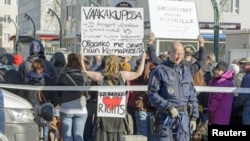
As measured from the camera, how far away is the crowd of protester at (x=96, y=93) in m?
8.43

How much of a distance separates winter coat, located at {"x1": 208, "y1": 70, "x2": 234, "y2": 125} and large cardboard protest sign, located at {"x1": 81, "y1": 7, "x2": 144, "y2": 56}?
145 centimetres

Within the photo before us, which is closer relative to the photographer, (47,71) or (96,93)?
(96,93)

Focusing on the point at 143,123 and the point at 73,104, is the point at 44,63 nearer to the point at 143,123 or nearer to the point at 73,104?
the point at 73,104

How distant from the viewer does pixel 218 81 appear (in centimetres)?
888

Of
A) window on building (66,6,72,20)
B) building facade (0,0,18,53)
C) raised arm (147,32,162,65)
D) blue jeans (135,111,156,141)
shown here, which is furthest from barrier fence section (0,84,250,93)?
building facade (0,0,18,53)

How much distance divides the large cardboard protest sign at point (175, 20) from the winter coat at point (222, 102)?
34.1 inches

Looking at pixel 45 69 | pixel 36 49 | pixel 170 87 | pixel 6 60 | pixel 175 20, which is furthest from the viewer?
pixel 6 60

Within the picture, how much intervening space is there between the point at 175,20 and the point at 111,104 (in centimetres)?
210

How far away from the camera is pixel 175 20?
9.62m

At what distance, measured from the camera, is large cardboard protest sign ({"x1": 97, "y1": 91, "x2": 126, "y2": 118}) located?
27.6 ft

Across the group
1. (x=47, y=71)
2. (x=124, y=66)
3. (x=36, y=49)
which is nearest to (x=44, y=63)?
(x=47, y=71)

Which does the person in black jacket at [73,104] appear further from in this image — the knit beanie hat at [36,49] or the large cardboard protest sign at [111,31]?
the knit beanie hat at [36,49]

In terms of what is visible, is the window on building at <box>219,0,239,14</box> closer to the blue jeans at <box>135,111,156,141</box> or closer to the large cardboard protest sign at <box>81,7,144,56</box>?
the large cardboard protest sign at <box>81,7,144,56</box>

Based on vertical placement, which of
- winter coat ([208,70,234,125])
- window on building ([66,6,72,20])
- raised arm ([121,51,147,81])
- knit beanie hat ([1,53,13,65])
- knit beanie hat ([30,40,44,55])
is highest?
window on building ([66,6,72,20])
